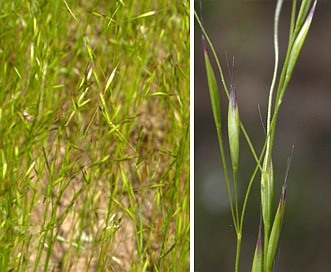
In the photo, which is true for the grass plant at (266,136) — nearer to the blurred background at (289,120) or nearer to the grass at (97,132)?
the blurred background at (289,120)

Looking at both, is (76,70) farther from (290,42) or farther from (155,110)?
(290,42)

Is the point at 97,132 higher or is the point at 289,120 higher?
the point at 289,120

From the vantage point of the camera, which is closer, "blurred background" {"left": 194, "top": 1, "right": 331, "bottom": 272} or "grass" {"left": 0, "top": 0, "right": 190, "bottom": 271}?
"blurred background" {"left": 194, "top": 1, "right": 331, "bottom": 272}

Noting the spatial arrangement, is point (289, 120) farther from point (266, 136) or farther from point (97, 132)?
point (97, 132)

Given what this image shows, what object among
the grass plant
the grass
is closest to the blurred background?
A: the grass plant

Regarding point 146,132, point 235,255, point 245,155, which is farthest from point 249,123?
point 146,132

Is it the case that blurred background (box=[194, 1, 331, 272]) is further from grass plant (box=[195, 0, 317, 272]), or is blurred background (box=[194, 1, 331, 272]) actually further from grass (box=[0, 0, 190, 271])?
grass (box=[0, 0, 190, 271])

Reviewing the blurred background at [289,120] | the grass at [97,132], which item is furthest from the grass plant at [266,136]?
the grass at [97,132]

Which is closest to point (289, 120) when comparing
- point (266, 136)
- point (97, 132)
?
point (266, 136)
